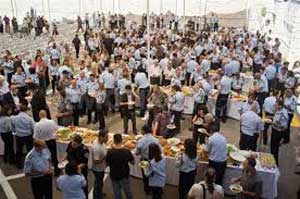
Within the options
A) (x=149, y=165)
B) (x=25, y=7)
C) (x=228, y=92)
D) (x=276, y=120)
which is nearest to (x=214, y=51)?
(x=228, y=92)

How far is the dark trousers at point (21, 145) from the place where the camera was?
8.00 m

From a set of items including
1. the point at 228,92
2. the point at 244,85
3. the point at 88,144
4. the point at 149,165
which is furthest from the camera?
the point at 244,85

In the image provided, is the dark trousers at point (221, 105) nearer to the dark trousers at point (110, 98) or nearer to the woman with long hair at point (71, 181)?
the dark trousers at point (110, 98)

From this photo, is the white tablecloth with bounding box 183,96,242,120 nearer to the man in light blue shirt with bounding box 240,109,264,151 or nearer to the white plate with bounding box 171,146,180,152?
the man in light blue shirt with bounding box 240,109,264,151

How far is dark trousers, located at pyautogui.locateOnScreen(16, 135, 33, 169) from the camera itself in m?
8.00

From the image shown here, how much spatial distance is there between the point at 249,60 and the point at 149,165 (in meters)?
9.11

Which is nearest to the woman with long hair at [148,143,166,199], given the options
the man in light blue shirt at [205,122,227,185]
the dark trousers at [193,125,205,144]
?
the man in light blue shirt at [205,122,227,185]

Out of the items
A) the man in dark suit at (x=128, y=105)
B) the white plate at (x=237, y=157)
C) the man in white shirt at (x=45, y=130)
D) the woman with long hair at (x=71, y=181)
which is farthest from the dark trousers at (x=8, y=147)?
the white plate at (x=237, y=157)

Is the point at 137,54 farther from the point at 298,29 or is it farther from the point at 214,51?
the point at 298,29

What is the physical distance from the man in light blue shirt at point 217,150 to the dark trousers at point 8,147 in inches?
151

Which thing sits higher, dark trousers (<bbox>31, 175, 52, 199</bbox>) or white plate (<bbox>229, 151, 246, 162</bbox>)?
white plate (<bbox>229, 151, 246, 162</bbox>)

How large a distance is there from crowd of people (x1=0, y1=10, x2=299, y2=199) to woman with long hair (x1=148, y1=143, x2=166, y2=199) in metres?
0.01

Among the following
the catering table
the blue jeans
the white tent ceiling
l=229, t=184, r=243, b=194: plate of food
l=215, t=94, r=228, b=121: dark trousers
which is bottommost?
the catering table

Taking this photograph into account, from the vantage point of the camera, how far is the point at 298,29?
14961 mm
